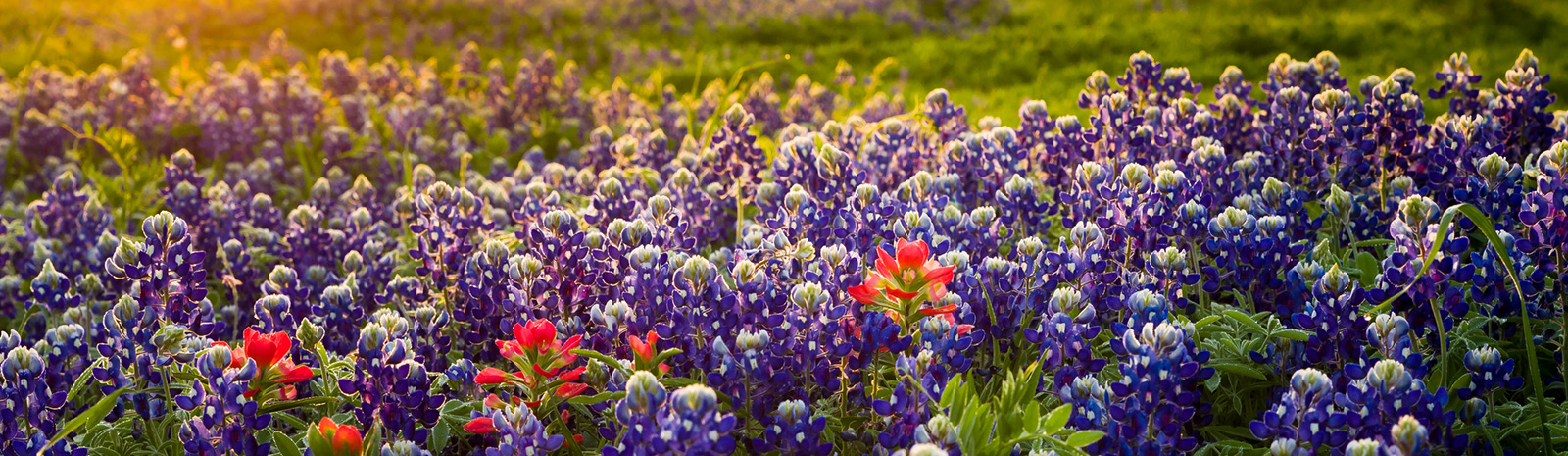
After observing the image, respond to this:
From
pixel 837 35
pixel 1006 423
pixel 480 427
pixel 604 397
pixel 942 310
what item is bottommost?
pixel 837 35

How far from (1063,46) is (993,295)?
342 inches

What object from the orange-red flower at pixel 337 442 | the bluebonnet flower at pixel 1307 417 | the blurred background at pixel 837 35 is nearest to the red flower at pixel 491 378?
the orange-red flower at pixel 337 442

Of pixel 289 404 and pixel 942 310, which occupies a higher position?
pixel 942 310

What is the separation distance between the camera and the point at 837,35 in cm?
1250

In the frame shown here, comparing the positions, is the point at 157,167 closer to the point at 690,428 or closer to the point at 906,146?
the point at 906,146

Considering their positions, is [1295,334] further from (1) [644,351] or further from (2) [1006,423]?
(1) [644,351]

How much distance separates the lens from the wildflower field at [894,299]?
227 cm

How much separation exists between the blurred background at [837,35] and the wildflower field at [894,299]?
4.42m

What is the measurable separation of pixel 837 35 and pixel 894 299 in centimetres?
1037

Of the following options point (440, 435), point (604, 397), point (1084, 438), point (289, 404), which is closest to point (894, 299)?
point (1084, 438)

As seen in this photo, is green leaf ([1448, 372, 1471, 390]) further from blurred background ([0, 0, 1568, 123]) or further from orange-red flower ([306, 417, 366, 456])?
blurred background ([0, 0, 1568, 123])

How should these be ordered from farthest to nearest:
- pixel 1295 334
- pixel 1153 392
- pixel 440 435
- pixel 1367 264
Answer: pixel 1367 264
pixel 440 435
pixel 1295 334
pixel 1153 392

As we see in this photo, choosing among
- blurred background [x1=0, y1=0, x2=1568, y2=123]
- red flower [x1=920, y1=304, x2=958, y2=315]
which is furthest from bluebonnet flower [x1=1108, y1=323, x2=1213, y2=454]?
blurred background [x1=0, y1=0, x2=1568, y2=123]

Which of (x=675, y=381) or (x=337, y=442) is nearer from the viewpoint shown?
(x=337, y=442)
